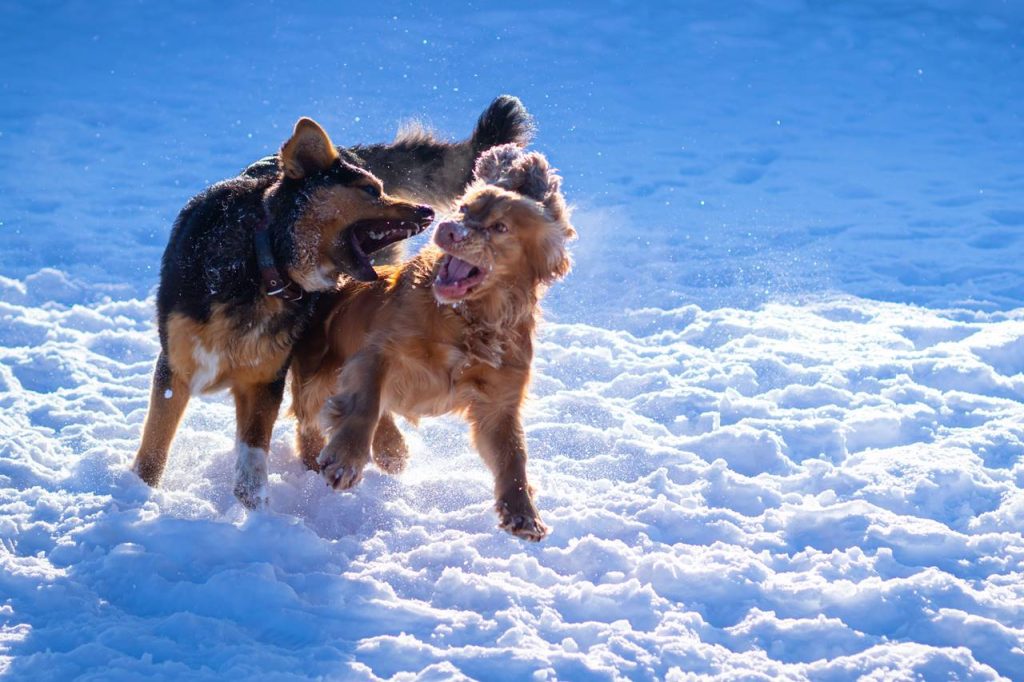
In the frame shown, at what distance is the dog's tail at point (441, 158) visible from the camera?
196 inches

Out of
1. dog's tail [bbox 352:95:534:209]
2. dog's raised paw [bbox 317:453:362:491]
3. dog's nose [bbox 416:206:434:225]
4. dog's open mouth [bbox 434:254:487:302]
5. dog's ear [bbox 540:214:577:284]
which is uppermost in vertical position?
dog's tail [bbox 352:95:534:209]

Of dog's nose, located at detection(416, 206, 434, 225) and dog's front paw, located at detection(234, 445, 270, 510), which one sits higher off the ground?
dog's nose, located at detection(416, 206, 434, 225)

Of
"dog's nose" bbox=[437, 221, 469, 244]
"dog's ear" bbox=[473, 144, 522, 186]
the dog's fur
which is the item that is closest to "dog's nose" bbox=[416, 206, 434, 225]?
the dog's fur

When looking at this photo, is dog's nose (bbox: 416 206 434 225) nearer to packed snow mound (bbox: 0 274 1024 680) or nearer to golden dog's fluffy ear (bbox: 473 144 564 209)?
golden dog's fluffy ear (bbox: 473 144 564 209)

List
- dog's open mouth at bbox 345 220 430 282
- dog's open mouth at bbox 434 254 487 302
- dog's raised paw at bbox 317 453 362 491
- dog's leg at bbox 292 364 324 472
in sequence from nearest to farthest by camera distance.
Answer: dog's raised paw at bbox 317 453 362 491, dog's open mouth at bbox 434 254 487 302, dog's open mouth at bbox 345 220 430 282, dog's leg at bbox 292 364 324 472

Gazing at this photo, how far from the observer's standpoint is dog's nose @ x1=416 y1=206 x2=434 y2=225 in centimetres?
421

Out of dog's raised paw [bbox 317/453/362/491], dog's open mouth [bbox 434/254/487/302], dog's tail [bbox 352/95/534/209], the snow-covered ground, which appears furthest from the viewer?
dog's tail [bbox 352/95/534/209]

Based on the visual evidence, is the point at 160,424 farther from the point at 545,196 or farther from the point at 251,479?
the point at 545,196

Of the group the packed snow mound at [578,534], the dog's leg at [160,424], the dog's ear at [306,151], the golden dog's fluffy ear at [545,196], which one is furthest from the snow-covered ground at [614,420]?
the dog's ear at [306,151]

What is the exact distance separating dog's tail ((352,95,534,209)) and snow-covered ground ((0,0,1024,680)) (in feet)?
3.82

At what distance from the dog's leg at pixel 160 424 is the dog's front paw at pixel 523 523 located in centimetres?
142

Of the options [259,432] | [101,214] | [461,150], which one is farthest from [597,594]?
[101,214]

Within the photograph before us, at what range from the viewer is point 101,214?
8445 millimetres

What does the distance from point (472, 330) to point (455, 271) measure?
0.25m
